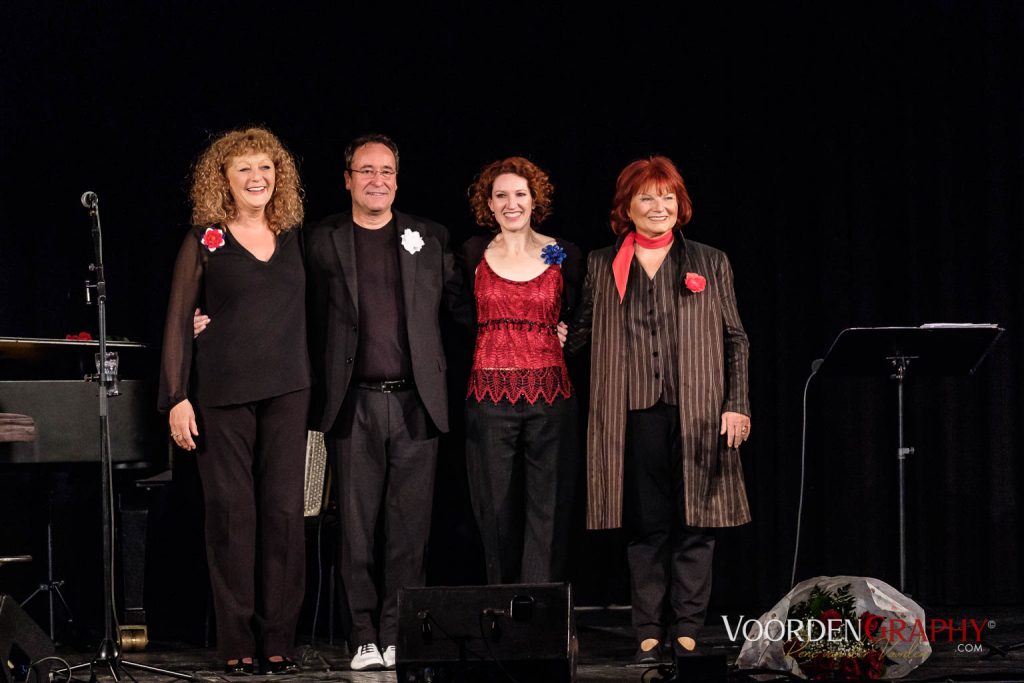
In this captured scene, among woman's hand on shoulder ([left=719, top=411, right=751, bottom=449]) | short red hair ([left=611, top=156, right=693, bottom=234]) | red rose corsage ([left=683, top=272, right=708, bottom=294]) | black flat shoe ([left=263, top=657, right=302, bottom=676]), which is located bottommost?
black flat shoe ([left=263, top=657, right=302, bottom=676])

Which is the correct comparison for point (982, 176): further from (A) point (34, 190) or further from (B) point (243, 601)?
(A) point (34, 190)

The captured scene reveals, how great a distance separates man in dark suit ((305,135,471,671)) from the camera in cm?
427

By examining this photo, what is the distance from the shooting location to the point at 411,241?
14.6ft

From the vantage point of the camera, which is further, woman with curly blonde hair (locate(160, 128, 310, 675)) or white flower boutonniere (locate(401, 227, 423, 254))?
white flower boutonniere (locate(401, 227, 423, 254))

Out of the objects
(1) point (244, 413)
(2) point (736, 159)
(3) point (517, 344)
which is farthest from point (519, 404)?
(2) point (736, 159)

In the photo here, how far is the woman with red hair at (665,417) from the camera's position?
434 centimetres

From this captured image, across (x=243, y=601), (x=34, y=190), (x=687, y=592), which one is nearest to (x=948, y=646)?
(x=687, y=592)

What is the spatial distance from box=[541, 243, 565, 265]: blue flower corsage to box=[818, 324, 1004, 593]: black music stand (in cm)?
105

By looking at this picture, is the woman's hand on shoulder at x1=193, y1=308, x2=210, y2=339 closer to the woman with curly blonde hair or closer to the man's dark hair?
the woman with curly blonde hair

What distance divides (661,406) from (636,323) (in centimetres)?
31

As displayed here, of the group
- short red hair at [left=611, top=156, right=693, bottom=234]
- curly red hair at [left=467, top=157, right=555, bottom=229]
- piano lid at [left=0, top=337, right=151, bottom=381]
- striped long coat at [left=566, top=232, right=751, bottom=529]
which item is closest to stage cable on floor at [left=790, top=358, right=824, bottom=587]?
striped long coat at [left=566, top=232, right=751, bottom=529]

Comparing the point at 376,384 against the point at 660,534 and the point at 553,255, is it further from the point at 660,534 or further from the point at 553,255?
the point at 660,534

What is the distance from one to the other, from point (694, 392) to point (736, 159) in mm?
1431

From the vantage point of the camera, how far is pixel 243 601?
4145 millimetres
